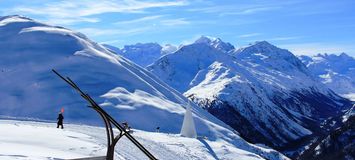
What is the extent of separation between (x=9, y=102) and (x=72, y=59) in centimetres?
3791

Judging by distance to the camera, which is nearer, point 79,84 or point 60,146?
point 60,146

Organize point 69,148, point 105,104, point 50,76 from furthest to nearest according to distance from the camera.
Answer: point 50,76, point 105,104, point 69,148

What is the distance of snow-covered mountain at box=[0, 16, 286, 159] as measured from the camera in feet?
392

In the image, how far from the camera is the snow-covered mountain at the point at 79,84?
11956cm

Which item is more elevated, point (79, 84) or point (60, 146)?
point (60, 146)

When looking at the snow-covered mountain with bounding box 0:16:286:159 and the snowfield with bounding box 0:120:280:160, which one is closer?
the snowfield with bounding box 0:120:280:160

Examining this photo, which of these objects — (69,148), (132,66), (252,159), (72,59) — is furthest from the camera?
(132,66)

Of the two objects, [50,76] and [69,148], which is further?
[50,76]

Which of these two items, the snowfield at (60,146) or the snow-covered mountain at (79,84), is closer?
the snowfield at (60,146)

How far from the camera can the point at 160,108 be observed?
136 metres

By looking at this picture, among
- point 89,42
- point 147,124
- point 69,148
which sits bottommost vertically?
point 147,124

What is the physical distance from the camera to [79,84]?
142 m

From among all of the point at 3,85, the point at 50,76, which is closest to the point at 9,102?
the point at 3,85

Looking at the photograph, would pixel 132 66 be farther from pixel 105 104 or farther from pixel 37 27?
pixel 105 104
